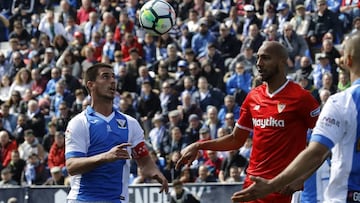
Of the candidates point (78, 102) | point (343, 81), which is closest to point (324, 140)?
point (343, 81)

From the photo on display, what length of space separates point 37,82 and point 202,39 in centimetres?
401

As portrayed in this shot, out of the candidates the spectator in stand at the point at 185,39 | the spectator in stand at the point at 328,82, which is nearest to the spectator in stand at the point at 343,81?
the spectator in stand at the point at 328,82

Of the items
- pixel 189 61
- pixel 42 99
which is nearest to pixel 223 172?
pixel 189 61

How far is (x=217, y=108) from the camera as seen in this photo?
20688mm

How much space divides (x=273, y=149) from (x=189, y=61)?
503 inches

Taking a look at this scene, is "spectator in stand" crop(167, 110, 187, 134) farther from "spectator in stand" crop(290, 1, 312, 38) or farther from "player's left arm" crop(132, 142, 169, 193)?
"player's left arm" crop(132, 142, 169, 193)

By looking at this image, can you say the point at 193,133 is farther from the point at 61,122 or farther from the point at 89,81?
the point at 89,81

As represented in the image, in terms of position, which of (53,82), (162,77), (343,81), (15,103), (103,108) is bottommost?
(103,108)

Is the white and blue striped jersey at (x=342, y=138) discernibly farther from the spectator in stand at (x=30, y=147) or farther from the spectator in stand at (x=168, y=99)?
the spectator in stand at (x=168, y=99)

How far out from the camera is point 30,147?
20750 millimetres

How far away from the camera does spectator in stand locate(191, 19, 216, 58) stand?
22719mm

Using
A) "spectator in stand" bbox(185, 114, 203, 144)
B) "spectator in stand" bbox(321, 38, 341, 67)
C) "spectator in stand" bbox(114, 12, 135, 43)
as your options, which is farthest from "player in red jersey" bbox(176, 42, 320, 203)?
"spectator in stand" bbox(114, 12, 135, 43)

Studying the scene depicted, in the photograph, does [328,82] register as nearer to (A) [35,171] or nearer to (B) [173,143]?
(B) [173,143]

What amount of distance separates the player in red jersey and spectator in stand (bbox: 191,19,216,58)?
13.2 m
